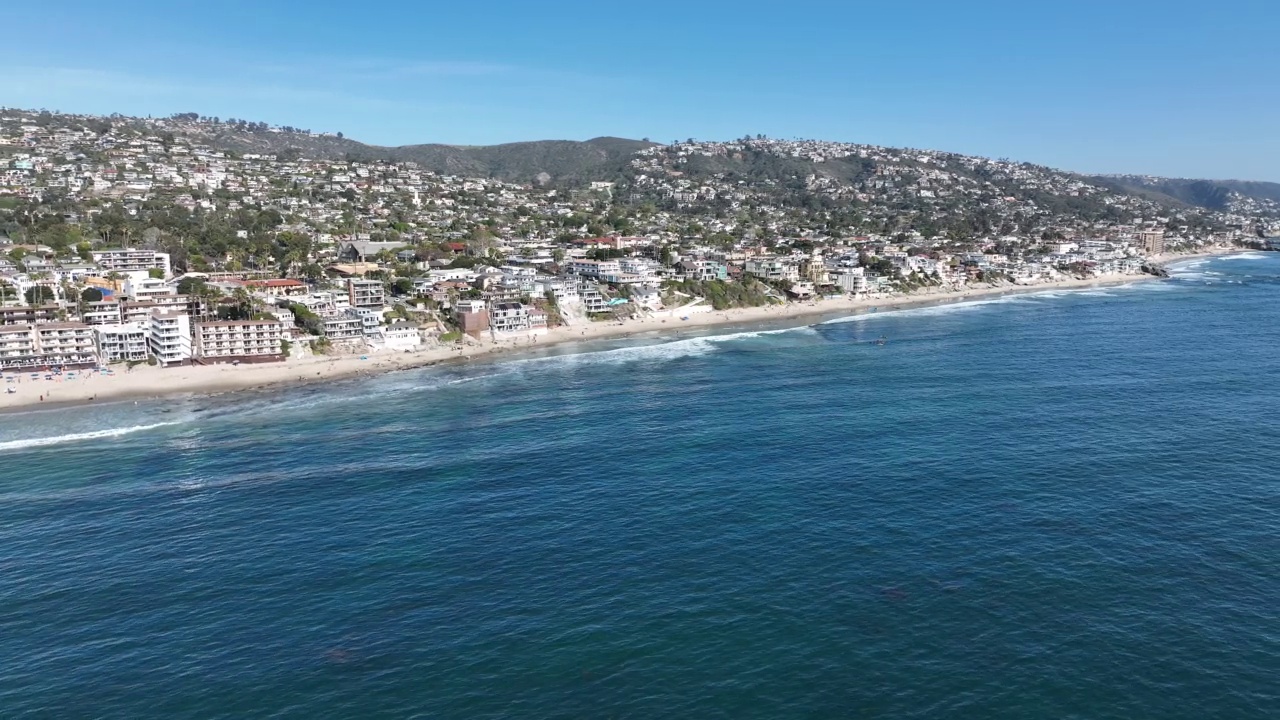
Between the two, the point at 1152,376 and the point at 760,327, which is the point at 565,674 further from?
the point at 760,327

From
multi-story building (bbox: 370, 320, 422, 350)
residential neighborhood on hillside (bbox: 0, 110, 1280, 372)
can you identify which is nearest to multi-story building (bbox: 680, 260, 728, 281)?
residential neighborhood on hillside (bbox: 0, 110, 1280, 372)

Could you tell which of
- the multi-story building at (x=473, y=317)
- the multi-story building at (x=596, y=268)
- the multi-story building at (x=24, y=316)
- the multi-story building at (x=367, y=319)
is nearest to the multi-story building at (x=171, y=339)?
the multi-story building at (x=24, y=316)

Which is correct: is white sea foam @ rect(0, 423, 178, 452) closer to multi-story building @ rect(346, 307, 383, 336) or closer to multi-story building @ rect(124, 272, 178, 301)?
multi-story building @ rect(346, 307, 383, 336)

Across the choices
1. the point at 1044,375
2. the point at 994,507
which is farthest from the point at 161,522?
the point at 1044,375

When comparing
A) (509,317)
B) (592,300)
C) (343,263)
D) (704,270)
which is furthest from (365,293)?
(704,270)

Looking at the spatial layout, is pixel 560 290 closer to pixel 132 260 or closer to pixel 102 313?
pixel 102 313

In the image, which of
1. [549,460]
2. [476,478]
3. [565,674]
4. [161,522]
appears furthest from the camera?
[549,460]
